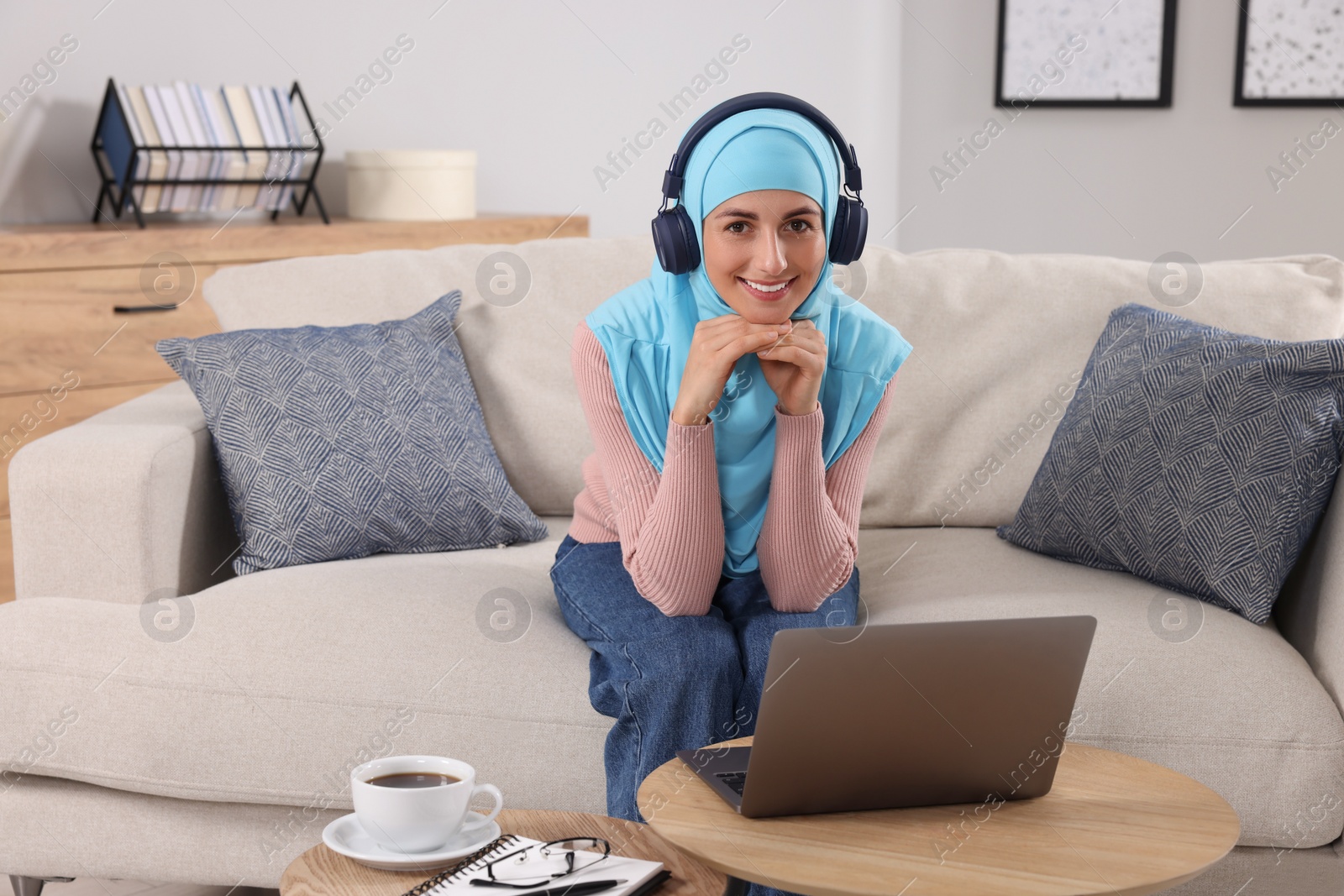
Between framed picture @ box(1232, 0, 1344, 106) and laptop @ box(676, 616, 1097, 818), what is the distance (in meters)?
3.28

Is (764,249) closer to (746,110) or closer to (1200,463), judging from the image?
(746,110)

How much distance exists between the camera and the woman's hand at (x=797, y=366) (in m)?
1.30

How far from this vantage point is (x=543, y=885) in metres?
0.90

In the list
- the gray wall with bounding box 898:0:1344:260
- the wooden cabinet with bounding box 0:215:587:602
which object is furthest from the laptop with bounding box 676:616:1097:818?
the gray wall with bounding box 898:0:1344:260

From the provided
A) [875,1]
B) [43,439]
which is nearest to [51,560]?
[43,439]

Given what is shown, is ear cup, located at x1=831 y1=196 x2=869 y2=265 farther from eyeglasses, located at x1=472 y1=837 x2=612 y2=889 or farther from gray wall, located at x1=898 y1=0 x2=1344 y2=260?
gray wall, located at x1=898 y1=0 x2=1344 y2=260

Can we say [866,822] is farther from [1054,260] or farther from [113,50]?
[113,50]

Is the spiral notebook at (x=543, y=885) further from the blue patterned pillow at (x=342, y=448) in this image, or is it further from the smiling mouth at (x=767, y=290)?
the blue patterned pillow at (x=342, y=448)

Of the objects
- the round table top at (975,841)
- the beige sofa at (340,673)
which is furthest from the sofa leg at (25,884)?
the round table top at (975,841)

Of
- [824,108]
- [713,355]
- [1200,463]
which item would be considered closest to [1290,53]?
[824,108]

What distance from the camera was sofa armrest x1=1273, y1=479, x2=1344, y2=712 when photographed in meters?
1.47

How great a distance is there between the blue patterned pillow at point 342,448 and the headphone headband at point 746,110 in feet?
2.04

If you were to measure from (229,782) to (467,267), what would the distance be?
3.11 feet

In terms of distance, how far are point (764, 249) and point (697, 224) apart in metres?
0.10
